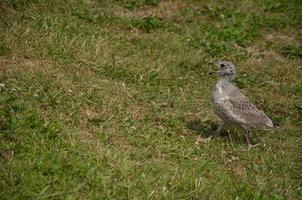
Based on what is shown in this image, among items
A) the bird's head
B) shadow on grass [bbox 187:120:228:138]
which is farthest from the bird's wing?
shadow on grass [bbox 187:120:228:138]

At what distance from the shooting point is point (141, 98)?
354 inches

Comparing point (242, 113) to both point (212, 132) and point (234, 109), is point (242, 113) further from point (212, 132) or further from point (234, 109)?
point (212, 132)

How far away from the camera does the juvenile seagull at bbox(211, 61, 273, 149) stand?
27.5 ft

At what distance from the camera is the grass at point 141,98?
6.69 meters

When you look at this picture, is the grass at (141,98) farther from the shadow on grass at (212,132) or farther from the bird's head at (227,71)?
the bird's head at (227,71)

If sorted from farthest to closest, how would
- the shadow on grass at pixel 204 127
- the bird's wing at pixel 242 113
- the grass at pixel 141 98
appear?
the shadow on grass at pixel 204 127 < the bird's wing at pixel 242 113 < the grass at pixel 141 98

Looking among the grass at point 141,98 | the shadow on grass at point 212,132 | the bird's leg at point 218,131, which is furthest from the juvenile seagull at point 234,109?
the grass at point 141,98

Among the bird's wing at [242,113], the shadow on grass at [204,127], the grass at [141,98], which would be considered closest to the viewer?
the grass at [141,98]

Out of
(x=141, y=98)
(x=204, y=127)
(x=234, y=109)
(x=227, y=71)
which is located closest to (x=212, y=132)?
(x=204, y=127)

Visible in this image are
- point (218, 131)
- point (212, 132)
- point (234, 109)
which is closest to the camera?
point (234, 109)

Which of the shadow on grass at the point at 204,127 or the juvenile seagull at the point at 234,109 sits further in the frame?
the shadow on grass at the point at 204,127

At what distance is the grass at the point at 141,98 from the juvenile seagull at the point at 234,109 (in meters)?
0.33

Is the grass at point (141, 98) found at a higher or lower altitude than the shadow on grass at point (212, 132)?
higher

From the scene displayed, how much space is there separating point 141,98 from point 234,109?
141cm
